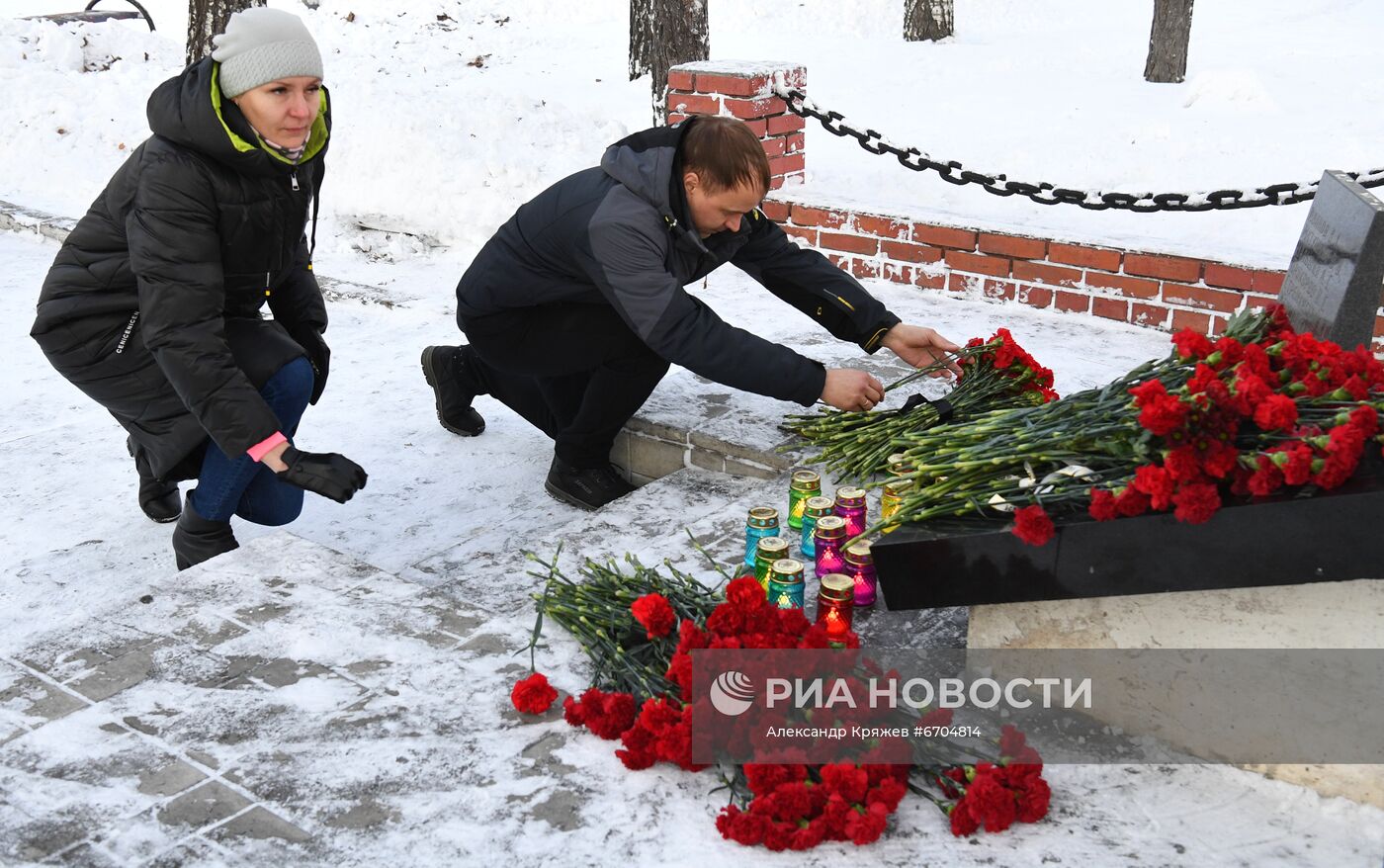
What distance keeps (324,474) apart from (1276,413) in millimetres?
2149

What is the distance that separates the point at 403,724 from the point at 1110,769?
141cm

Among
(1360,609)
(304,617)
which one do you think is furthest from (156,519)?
(1360,609)

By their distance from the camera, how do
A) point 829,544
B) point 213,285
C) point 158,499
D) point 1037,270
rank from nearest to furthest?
point 829,544 < point 213,285 < point 158,499 < point 1037,270

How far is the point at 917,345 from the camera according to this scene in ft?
13.1

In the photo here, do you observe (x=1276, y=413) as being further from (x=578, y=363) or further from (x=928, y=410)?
(x=578, y=363)

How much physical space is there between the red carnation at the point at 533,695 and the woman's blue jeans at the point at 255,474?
139cm

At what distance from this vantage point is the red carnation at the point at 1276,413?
233 cm

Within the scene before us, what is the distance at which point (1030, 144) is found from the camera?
898 centimetres

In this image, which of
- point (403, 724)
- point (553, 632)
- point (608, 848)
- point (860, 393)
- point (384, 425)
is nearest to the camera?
point (608, 848)

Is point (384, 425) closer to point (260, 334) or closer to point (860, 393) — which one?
point (260, 334)

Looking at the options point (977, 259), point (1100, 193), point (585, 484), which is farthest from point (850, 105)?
point (585, 484)

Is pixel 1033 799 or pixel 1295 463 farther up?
pixel 1295 463

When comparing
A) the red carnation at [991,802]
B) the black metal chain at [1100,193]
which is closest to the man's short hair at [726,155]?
the red carnation at [991,802]

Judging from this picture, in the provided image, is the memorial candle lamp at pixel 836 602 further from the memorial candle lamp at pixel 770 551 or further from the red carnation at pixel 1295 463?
the red carnation at pixel 1295 463
